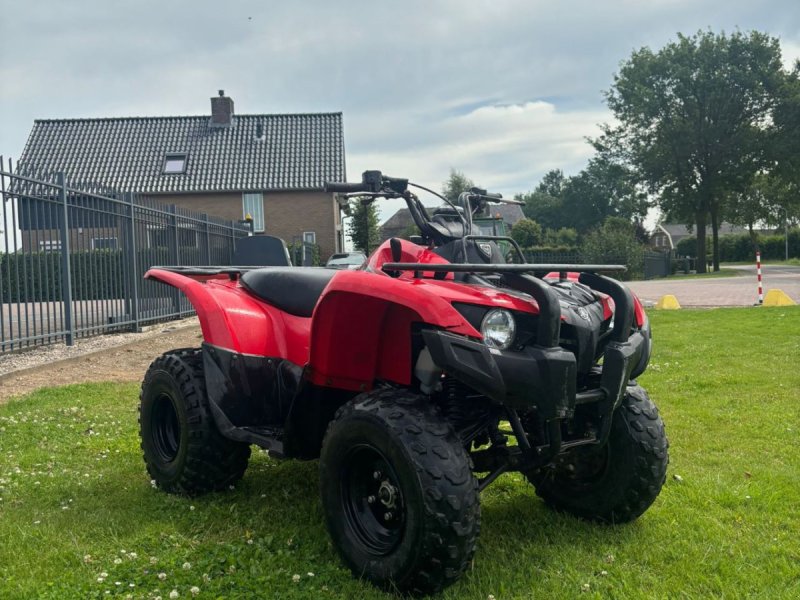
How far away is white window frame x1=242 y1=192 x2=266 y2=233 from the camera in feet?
105

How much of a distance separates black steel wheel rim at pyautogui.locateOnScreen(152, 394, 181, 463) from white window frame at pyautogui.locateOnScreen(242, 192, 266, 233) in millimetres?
28904

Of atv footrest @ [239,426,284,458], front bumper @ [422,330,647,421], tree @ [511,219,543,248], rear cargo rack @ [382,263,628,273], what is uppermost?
tree @ [511,219,543,248]

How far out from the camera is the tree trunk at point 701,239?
37531mm

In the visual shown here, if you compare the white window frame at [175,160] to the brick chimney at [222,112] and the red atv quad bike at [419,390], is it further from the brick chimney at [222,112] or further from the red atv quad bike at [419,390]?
the red atv quad bike at [419,390]

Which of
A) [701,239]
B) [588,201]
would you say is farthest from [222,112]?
[588,201]

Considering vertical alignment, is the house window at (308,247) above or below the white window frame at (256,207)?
below

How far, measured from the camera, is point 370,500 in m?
2.74

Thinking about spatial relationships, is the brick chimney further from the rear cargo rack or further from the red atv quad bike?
the rear cargo rack

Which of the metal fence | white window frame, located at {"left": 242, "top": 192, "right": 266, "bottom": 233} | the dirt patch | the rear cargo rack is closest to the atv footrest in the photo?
the rear cargo rack

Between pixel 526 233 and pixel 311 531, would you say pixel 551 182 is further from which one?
pixel 311 531

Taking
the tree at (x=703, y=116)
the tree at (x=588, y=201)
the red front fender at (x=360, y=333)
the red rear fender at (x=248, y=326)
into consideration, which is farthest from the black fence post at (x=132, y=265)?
the tree at (x=588, y=201)

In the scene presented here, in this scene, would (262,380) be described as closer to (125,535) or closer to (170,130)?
(125,535)

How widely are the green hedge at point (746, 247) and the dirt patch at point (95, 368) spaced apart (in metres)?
51.6

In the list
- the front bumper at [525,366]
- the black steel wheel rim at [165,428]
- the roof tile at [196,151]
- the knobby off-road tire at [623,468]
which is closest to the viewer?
the front bumper at [525,366]
